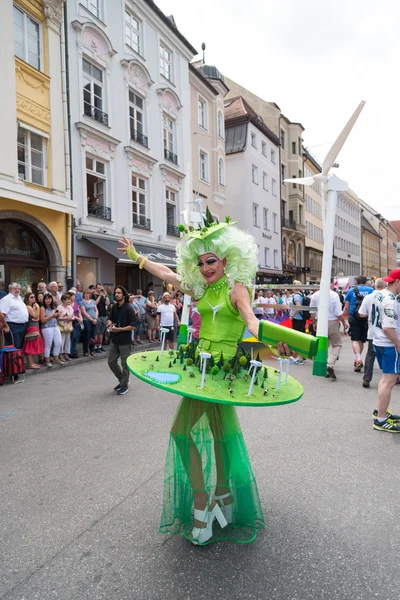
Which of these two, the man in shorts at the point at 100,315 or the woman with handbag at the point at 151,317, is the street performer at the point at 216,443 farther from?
the woman with handbag at the point at 151,317

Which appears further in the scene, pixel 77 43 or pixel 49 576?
pixel 77 43

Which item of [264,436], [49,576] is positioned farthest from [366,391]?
[49,576]

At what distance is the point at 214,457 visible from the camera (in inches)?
104

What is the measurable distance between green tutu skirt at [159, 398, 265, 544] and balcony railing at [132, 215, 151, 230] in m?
15.4

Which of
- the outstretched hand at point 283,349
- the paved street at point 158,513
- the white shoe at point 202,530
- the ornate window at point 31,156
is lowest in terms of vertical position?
the paved street at point 158,513

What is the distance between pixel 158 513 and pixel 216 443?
84 centimetres

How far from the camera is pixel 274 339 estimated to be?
7.09 ft

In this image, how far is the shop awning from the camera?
14438 mm

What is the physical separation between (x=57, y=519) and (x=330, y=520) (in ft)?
6.21

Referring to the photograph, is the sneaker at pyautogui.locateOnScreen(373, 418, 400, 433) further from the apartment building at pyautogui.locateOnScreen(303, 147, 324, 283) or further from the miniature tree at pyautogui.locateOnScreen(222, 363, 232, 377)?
the apartment building at pyautogui.locateOnScreen(303, 147, 324, 283)

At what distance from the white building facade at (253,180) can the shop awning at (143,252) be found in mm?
10528

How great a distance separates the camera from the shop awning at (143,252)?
1444 centimetres

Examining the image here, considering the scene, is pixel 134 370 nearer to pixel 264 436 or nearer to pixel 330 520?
pixel 330 520

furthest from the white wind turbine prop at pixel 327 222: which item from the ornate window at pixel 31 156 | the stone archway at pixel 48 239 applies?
the ornate window at pixel 31 156
